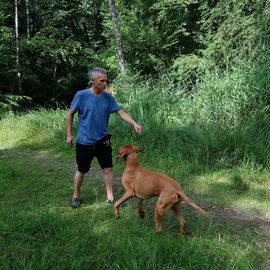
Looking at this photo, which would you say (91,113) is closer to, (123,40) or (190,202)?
(190,202)

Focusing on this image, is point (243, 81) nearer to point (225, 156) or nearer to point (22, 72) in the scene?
point (225, 156)

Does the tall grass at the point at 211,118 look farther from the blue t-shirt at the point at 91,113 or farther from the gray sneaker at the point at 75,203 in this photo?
the gray sneaker at the point at 75,203

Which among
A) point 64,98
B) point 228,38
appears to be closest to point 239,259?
point 228,38

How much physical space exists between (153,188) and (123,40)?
16.3 metres

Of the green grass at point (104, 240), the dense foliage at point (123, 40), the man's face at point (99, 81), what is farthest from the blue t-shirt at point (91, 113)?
the dense foliage at point (123, 40)

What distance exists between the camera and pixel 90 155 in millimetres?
5750

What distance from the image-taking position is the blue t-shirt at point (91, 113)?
558 centimetres

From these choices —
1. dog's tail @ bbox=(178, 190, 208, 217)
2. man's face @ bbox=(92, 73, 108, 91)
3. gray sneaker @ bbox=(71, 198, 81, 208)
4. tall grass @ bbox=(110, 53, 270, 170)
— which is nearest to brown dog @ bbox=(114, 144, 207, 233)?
dog's tail @ bbox=(178, 190, 208, 217)

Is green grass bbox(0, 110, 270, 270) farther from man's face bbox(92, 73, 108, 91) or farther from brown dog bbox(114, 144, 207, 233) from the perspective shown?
man's face bbox(92, 73, 108, 91)

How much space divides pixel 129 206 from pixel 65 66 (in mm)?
18011

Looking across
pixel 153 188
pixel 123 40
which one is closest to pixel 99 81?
pixel 153 188

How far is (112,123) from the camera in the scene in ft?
32.2

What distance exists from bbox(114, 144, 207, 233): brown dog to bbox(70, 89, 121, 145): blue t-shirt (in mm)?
513

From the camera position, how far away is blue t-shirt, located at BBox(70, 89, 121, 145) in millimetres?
5578
